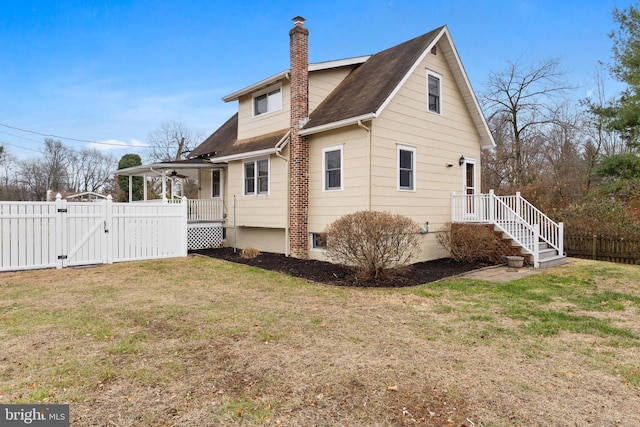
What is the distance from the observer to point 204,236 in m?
15.3

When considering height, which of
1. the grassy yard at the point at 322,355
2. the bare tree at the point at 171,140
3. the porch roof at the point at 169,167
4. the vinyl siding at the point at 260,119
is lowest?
the grassy yard at the point at 322,355

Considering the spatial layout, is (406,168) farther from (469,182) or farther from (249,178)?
(249,178)

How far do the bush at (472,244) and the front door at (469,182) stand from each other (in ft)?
3.52

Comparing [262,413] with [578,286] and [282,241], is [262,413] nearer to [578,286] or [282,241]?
[578,286]

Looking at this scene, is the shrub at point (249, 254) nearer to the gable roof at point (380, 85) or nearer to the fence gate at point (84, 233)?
the fence gate at point (84, 233)

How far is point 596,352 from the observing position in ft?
14.5

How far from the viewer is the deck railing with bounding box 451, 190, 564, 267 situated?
11.2 metres

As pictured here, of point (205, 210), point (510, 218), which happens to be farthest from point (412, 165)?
point (205, 210)

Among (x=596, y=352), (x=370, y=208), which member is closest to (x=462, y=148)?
(x=370, y=208)

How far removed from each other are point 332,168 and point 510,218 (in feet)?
18.5

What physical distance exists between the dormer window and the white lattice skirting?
4.87 metres

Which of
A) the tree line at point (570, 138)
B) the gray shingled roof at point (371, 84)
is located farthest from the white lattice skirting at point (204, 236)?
the tree line at point (570, 138)

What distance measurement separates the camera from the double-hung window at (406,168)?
11.5 m

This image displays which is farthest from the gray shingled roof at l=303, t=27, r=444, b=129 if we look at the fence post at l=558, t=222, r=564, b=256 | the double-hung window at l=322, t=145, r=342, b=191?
the fence post at l=558, t=222, r=564, b=256
